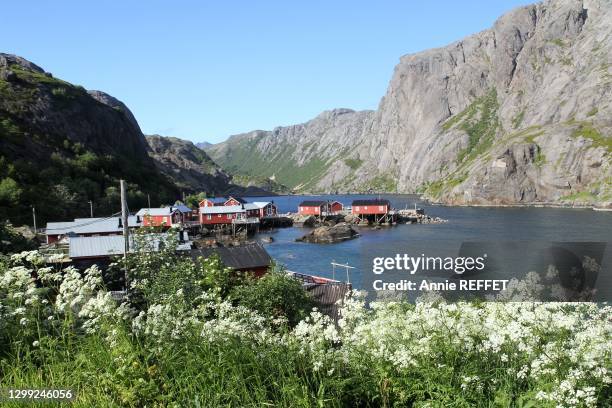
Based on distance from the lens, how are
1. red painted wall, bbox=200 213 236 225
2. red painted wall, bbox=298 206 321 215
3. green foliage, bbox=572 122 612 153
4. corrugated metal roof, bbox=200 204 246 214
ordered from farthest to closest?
green foliage, bbox=572 122 612 153, red painted wall, bbox=298 206 321 215, corrugated metal roof, bbox=200 204 246 214, red painted wall, bbox=200 213 236 225

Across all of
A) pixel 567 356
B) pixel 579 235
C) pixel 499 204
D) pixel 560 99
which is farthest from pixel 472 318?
pixel 560 99

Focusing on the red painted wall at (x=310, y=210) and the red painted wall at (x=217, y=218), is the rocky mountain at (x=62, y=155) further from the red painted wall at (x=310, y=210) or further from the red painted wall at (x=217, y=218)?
the red painted wall at (x=310, y=210)

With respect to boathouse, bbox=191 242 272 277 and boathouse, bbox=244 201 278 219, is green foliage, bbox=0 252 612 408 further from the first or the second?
boathouse, bbox=244 201 278 219

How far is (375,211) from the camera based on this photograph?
106250 mm

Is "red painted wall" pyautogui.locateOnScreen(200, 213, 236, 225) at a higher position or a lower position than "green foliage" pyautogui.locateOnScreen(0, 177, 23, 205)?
lower

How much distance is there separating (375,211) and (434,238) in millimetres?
32494

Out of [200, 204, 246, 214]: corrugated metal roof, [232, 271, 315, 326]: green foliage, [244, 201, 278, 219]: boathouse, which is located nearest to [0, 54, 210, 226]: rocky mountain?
[200, 204, 246, 214]: corrugated metal roof

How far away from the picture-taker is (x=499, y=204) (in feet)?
464

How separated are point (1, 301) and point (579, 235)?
76.6m

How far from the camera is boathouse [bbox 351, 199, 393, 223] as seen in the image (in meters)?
106

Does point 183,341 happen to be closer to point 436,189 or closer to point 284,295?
point 284,295

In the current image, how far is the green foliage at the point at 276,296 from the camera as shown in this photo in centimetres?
1485

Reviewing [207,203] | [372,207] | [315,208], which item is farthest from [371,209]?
[207,203]

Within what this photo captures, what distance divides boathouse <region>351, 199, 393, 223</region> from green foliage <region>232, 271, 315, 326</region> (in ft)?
294
